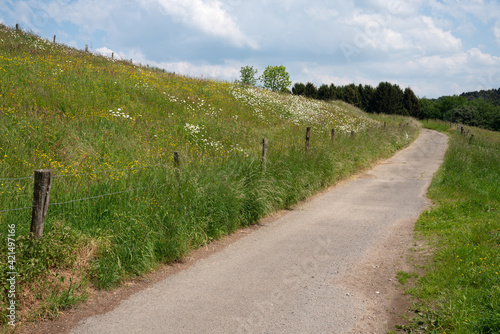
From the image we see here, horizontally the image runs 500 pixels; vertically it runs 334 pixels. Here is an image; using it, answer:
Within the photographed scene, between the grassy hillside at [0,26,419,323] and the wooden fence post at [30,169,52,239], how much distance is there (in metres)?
0.16

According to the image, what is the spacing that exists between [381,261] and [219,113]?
11591 mm

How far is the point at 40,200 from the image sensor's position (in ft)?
15.3

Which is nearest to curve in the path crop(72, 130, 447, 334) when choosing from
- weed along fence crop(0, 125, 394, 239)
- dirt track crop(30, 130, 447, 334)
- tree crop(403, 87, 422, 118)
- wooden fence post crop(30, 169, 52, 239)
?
dirt track crop(30, 130, 447, 334)

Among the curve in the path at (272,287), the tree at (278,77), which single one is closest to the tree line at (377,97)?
the tree at (278,77)

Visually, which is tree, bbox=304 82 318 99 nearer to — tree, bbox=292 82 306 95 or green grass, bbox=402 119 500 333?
tree, bbox=292 82 306 95

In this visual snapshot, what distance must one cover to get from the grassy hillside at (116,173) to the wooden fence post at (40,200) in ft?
0.51

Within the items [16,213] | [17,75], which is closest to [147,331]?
[16,213]

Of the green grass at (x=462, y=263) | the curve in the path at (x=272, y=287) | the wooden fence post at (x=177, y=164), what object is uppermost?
the wooden fence post at (x=177, y=164)

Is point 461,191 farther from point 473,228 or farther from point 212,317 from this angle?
point 212,317

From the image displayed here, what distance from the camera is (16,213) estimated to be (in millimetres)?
4957

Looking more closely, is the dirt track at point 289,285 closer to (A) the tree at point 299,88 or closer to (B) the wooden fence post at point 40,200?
(B) the wooden fence post at point 40,200

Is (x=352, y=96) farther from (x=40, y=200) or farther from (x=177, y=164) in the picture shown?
(x=40, y=200)

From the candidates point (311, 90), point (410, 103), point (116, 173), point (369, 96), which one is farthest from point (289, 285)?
point (410, 103)

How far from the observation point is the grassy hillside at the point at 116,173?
189 inches
